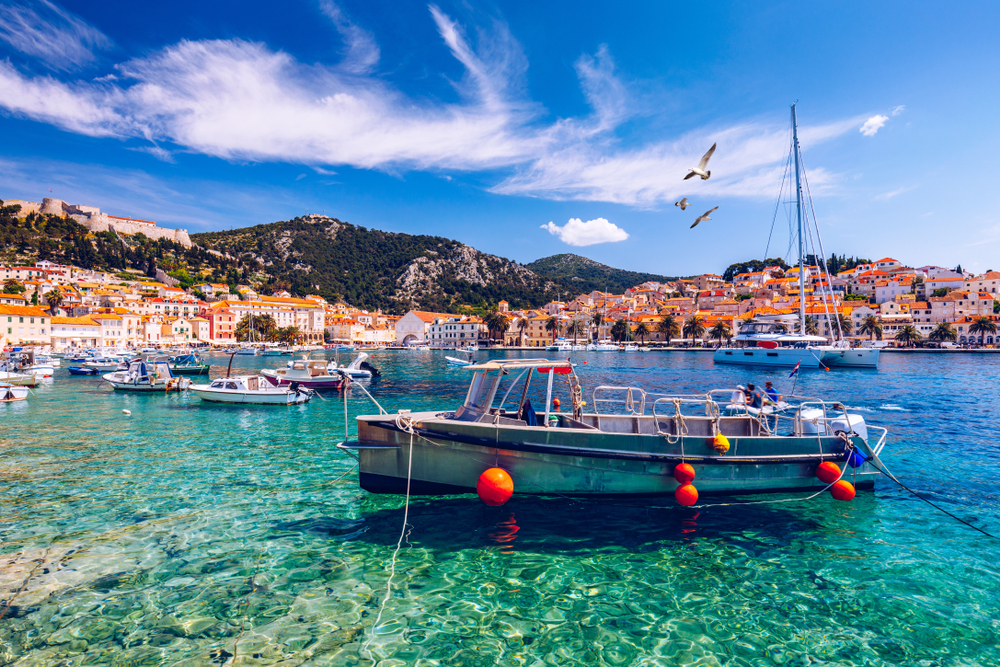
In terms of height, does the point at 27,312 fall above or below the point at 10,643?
above

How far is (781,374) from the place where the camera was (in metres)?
49.7

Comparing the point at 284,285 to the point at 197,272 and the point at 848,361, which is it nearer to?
the point at 197,272

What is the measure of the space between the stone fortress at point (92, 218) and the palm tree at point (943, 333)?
719 feet

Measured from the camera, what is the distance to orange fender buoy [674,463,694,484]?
8.70 m

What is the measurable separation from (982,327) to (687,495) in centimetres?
12168

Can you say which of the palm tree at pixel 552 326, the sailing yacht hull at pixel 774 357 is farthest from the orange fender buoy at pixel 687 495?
the palm tree at pixel 552 326

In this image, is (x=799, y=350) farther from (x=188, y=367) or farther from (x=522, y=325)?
(x=522, y=325)

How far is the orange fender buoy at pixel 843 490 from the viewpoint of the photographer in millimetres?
9281

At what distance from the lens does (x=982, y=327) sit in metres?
91.4

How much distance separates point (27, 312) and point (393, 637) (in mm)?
102045

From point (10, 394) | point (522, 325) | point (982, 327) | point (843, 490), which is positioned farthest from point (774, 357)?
point (522, 325)

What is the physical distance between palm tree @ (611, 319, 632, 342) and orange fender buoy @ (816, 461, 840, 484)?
11152 cm

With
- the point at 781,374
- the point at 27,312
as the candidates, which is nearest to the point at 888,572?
the point at 781,374

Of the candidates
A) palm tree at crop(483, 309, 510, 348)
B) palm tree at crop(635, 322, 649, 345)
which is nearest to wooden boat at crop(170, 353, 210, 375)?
palm tree at crop(483, 309, 510, 348)
